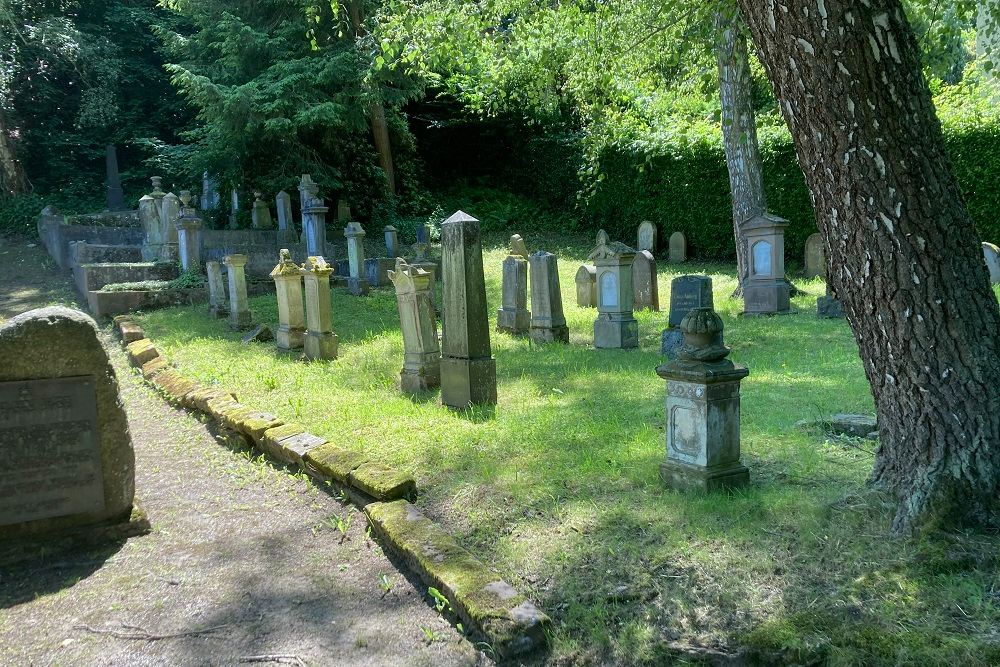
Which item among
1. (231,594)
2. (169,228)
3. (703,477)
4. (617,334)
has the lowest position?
(231,594)

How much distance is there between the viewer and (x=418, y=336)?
8102 millimetres

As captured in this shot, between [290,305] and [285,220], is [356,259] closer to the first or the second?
[285,220]

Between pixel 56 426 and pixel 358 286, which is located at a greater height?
pixel 358 286

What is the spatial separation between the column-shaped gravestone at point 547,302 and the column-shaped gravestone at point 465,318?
3715 millimetres

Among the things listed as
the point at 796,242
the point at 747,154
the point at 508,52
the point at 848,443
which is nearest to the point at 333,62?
the point at 508,52

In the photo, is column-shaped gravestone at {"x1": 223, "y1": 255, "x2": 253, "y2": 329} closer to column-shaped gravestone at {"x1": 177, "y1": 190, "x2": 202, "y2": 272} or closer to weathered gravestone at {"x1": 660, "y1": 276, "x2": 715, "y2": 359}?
column-shaped gravestone at {"x1": 177, "y1": 190, "x2": 202, "y2": 272}

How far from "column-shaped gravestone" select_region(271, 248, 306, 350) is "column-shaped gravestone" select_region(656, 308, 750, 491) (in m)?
7.12

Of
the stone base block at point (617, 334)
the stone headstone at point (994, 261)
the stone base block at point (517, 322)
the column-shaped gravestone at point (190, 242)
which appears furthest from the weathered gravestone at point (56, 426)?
the stone headstone at point (994, 261)

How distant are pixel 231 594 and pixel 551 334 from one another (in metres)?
7.23

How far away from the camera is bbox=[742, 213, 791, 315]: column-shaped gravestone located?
12.5m

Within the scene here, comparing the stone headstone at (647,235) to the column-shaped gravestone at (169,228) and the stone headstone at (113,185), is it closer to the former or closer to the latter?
the column-shaped gravestone at (169,228)

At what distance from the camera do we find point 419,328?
8.12 metres

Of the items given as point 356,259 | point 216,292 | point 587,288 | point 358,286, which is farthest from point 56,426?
point 356,259

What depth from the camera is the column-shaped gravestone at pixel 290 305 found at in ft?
34.5
